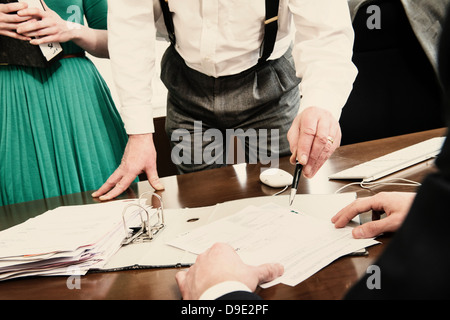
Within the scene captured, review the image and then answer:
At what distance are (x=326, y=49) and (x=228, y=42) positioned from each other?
343mm

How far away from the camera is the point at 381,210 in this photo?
0.84 m

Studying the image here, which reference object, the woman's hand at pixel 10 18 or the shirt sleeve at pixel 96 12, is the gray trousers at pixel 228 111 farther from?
the woman's hand at pixel 10 18

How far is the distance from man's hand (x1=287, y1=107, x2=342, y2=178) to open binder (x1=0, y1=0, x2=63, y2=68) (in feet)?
3.17

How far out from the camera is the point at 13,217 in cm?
119

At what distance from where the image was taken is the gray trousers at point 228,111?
4.83 feet

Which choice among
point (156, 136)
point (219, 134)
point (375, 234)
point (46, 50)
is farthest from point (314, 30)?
point (156, 136)

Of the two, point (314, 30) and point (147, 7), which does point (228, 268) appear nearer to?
point (314, 30)

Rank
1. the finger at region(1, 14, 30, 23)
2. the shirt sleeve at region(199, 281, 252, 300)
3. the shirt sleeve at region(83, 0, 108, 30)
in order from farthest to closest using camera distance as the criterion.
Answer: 1. the shirt sleeve at region(83, 0, 108, 30)
2. the finger at region(1, 14, 30, 23)
3. the shirt sleeve at region(199, 281, 252, 300)

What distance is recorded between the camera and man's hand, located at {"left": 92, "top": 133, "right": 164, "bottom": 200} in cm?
131

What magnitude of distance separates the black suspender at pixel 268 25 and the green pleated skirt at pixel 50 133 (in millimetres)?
393

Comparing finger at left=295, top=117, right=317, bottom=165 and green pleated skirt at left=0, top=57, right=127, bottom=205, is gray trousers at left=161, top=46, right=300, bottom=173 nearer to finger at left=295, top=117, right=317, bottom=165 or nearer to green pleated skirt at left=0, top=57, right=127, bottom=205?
green pleated skirt at left=0, top=57, right=127, bottom=205

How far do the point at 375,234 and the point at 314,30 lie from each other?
0.67 meters

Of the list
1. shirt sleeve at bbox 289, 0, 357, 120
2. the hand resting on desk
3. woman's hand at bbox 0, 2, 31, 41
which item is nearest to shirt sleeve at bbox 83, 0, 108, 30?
woman's hand at bbox 0, 2, 31, 41

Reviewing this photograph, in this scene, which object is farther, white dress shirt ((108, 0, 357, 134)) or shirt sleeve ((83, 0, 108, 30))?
shirt sleeve ((83, 0, 108, 30))
